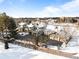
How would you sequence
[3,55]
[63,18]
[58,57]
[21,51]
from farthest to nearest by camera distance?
[63,18] < [21,51] < [3,55] < [58,57]

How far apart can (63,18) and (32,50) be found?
110 ft

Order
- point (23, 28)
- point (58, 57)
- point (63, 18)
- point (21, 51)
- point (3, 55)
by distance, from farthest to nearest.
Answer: point (63, 18)
point (23, 28)
point (21, 51)
point (3, 55)
point (58, 57)

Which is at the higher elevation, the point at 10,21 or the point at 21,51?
the point at 10,21

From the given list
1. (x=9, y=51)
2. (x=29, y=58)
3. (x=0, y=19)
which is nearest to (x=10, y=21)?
(x=0, y=19)

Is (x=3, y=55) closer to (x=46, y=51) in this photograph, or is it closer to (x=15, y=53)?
(x=15, y=53)

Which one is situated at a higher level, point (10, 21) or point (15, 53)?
point (10, 21)

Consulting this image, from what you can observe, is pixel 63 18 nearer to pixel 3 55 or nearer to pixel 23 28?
pixel 23 28

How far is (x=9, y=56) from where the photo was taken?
30.9 feet

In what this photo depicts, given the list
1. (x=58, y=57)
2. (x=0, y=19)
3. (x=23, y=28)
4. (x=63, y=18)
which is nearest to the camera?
(x=58, y=57)

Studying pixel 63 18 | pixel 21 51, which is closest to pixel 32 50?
pixel 21 51

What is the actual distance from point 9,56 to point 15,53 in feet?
1.97

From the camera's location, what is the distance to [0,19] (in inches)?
→ 702

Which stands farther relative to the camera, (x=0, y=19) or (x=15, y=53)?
(x=0, y=19)

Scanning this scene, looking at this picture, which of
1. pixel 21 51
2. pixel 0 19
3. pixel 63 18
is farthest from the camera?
pixel 63 18
